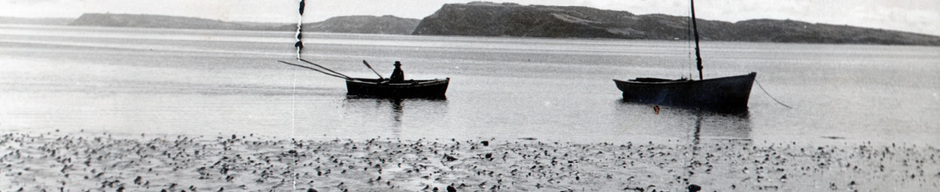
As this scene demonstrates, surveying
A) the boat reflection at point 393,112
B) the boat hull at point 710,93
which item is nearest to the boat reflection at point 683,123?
the boat hull at point 710,93

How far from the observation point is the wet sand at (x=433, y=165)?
57.7ft

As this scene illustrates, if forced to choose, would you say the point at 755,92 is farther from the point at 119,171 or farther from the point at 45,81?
the point at 119,171

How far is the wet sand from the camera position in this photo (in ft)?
57.7

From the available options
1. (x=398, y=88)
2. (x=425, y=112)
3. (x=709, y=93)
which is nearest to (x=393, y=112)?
(x=425, y=112)

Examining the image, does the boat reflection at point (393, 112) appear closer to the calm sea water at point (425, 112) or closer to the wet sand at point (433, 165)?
the calm sea water at point (425, 112)

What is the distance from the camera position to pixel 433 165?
20.4 metres

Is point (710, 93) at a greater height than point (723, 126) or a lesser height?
greater

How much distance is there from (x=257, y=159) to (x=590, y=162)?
24.7 feet

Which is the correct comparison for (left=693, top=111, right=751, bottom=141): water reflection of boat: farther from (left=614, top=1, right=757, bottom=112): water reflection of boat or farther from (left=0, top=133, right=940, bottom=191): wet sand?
(left=0, top=133, right=940, bottom=191): wet sand

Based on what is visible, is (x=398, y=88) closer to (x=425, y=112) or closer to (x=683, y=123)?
(x=425, y=112)

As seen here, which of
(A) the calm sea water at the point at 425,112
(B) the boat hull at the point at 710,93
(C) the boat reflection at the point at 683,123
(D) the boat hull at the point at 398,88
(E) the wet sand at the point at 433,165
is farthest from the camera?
(D) the boat hull at the point at 398,88

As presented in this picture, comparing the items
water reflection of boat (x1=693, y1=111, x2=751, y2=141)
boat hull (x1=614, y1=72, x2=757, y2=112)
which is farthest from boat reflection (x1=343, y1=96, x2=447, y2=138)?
boat hull (x1=614, y1=72, x2=757, y2=112)

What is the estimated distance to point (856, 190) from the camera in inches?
717

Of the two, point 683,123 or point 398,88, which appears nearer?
point 683,123
